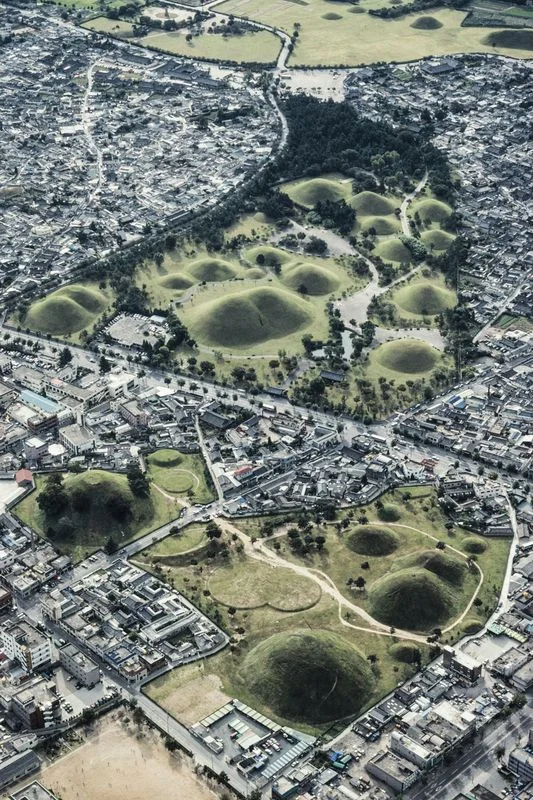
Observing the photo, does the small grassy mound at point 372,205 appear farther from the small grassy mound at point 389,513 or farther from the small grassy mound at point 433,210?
the small grassy mound at point 389,513

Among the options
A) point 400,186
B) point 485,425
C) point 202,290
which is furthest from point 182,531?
point 400,186

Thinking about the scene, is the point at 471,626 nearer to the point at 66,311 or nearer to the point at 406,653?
the point at 406,653

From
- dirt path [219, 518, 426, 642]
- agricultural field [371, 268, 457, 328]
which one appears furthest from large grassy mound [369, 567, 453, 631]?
agricultural field [371, 268, 457, 328]

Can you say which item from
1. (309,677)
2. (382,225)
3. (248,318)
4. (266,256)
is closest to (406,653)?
(309,677)

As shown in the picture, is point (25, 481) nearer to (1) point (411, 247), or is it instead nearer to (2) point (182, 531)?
(2) point (182, 531)

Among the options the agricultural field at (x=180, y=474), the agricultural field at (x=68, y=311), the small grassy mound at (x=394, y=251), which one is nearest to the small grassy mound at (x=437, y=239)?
the small grassy mound at (x=394, y=251)

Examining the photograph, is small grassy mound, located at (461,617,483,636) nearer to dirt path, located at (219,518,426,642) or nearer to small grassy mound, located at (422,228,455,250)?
dirt path, located at (219,518,426,642)
